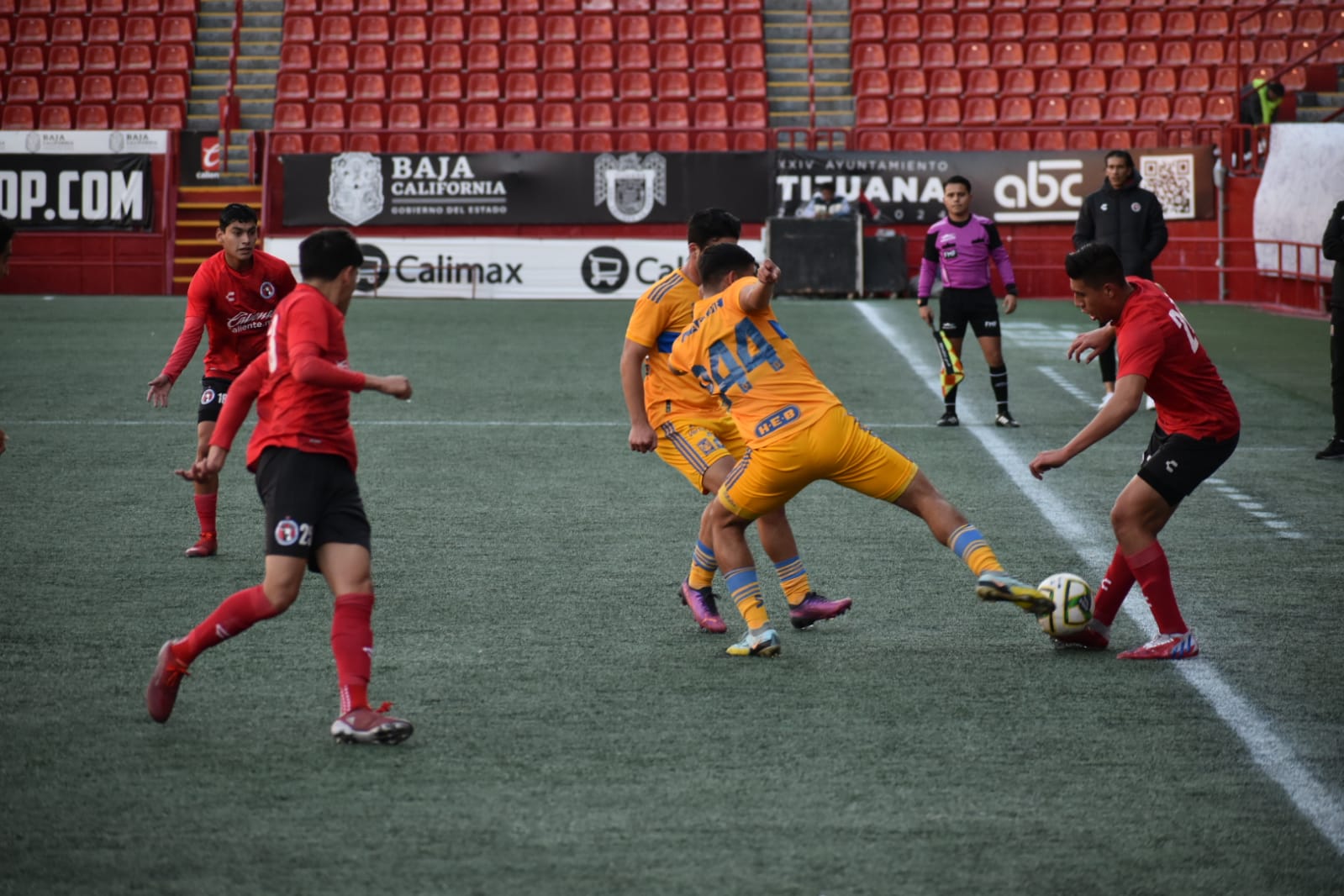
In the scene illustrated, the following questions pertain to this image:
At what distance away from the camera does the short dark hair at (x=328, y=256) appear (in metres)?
4.85

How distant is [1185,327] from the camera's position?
5.77m

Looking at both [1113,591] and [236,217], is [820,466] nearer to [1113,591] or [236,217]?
Result: [1113,591]

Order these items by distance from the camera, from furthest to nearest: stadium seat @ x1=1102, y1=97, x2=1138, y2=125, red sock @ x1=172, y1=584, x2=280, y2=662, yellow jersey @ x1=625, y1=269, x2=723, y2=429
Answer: stadium seat @ x1=1102, y1=97, x2=1138, y2=125 < yellow jersey @ x1=625, y1=269, x2=723, y2=429 < red sock @ x1=172, y1=584, x2=280, y2=662

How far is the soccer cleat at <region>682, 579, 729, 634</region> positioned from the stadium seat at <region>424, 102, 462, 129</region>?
21185mm

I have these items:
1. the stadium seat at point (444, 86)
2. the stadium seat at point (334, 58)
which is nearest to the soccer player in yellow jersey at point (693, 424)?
the stadium seat at point (444, 86)

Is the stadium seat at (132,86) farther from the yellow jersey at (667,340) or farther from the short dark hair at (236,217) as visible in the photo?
the yellow jersey at (667,340)

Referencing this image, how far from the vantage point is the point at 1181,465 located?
19.0 feet

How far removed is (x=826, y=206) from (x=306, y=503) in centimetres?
1934

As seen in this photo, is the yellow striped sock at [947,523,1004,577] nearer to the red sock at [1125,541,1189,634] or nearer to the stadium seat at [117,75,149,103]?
the red sock at [1125,541,1189,634]

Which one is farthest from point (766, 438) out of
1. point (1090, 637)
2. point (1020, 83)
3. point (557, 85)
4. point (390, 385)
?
point (1020, 83)

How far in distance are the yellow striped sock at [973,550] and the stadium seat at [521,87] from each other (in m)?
22.2

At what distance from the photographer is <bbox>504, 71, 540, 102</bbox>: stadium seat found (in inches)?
1055

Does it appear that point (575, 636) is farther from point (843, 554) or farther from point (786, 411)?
point (843, 554)

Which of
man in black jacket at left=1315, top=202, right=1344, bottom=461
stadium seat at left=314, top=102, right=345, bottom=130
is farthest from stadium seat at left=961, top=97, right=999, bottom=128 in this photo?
Answer: man in black jacket at left=1315, top=202, right=1344, bottom=461
